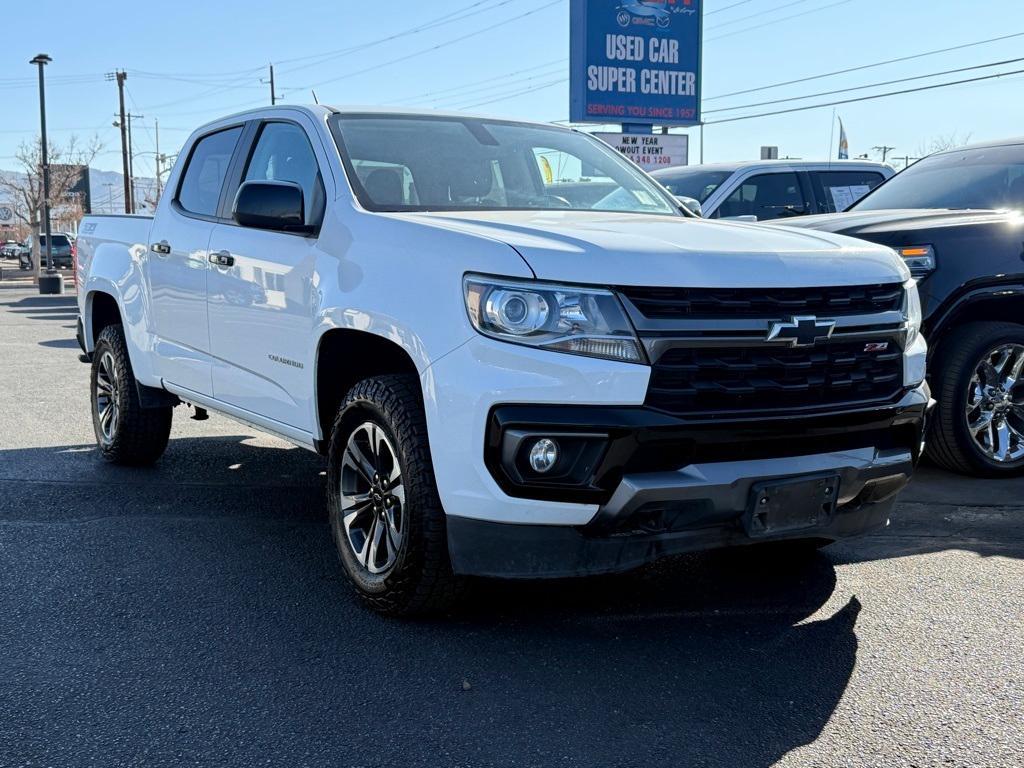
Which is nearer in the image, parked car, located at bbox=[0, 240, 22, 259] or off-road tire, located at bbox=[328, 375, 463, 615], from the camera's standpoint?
off-road tire, located at bbox=[328, 375, 463, 615]

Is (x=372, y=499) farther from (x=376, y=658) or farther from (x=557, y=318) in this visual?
(x=557, y=318)

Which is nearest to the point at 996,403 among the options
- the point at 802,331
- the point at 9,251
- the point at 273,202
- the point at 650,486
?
the point at 802,331

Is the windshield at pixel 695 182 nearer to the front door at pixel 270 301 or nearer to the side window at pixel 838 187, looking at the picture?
the side window at pixel 838 187

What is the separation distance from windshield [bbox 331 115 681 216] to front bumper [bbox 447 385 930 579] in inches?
57.4

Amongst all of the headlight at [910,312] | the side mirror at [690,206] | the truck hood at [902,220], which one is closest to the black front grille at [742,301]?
the headlight at [910,312]

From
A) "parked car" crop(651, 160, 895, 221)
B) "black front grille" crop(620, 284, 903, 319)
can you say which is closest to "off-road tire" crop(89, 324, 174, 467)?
"black front grille" crop(620, 284, 903, 319)

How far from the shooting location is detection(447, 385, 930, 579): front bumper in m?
3.35

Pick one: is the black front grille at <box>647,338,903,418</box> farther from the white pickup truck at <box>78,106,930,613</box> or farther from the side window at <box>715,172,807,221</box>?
the side window at <box>715,172,807,221</box>

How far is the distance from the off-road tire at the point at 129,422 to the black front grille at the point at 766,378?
152 inches

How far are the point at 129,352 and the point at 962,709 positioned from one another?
15.5 ft

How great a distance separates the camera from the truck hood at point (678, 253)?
3.44 m

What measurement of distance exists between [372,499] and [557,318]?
1.12 metres

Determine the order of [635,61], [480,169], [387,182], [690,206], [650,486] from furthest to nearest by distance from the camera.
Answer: [635,61]
[690,206]
[480,169]
[387,182]
[650,486]

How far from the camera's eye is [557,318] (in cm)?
341
